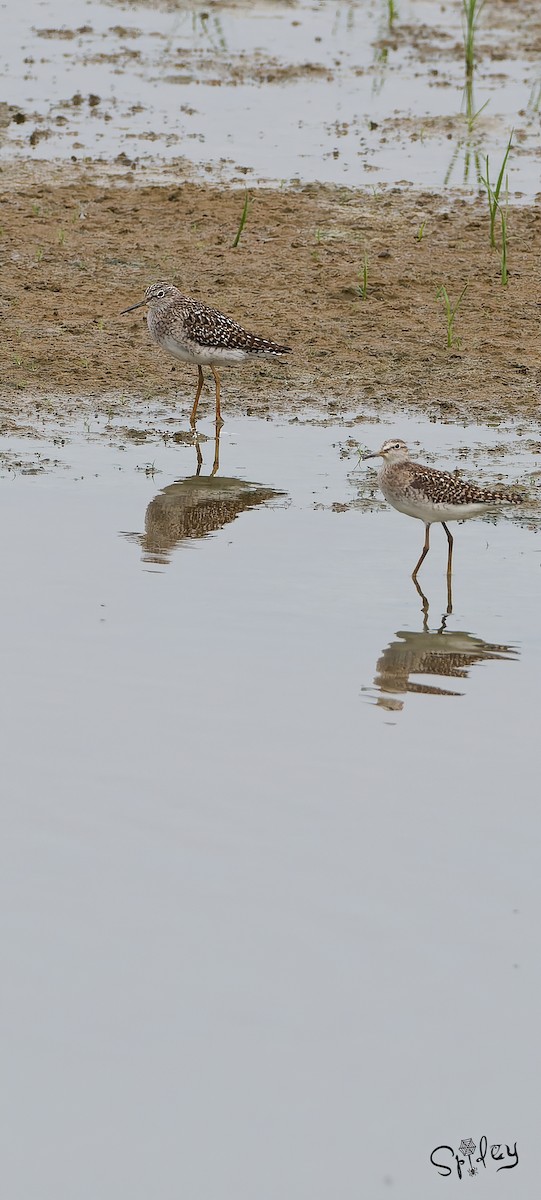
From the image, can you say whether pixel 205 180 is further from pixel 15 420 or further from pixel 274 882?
pixel 274 882

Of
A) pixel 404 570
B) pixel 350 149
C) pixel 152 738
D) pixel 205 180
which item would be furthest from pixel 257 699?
pixel 350 149

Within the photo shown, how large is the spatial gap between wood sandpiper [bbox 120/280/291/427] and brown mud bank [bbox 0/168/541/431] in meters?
0.36

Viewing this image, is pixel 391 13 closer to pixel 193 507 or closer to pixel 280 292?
pixel 280 292

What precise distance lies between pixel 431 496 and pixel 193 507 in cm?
177

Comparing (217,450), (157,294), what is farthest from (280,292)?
(217,450)

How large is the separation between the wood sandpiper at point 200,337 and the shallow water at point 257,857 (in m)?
2.63

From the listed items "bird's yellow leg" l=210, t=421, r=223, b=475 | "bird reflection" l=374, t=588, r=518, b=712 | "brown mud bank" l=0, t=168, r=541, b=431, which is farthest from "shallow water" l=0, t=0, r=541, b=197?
"bird reflection" l=374, t=588, r=518, b=712

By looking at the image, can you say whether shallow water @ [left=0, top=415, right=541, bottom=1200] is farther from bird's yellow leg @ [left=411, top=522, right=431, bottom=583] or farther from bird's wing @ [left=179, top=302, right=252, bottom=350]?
bird's wing @ [left=179, top=302, right=252, bottom=350]

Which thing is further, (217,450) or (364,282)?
(364,282)

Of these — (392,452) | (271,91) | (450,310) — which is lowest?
(392,452)

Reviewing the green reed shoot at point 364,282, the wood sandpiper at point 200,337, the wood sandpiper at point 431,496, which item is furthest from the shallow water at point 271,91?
the wood sandpiper at point 431,496

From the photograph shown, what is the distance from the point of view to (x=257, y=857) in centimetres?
698

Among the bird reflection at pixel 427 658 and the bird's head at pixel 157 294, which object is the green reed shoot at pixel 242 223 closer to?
the bird's head at pixel 157 294

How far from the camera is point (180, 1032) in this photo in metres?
5.91
